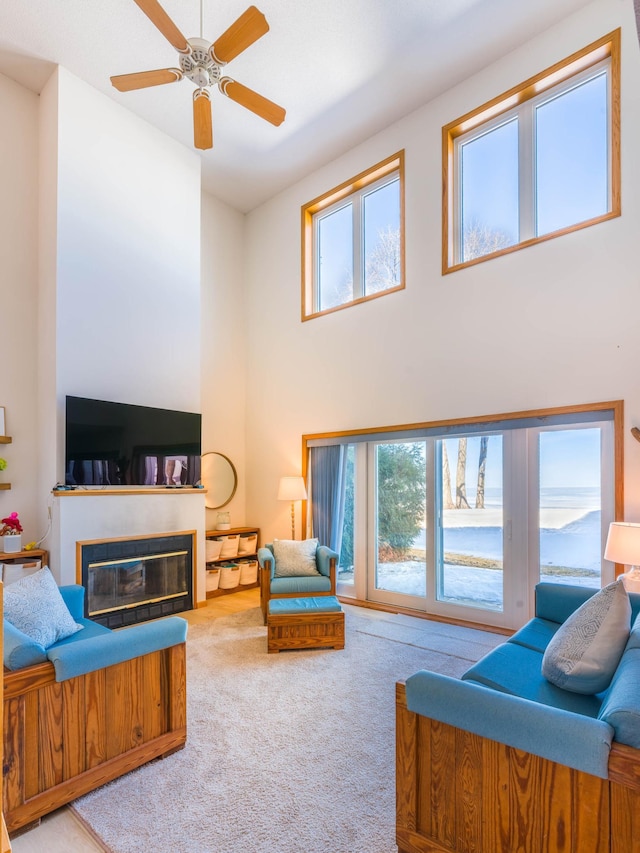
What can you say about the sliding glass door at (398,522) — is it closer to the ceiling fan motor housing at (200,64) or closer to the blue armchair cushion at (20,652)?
the ceiling fan motor housing at (200,64)

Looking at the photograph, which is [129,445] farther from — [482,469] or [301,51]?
[301,51]

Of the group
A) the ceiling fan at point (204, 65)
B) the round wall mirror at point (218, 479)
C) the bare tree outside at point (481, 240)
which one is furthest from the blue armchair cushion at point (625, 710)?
the round wall mirror at point (218, 479)

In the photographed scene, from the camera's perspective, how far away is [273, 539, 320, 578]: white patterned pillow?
14.8 feet

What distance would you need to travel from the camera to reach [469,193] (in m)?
4.60

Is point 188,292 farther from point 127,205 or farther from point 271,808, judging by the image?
point 271,808

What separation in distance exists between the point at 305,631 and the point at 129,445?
2.29 m

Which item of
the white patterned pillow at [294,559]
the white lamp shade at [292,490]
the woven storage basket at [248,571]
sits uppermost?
the white lamp shade at [292,490]

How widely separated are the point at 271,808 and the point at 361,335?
13.6 feet

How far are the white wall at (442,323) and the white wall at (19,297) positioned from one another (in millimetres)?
2611

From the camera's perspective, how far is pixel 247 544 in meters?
6.00

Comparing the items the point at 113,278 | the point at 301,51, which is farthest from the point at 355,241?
the point at 113,278

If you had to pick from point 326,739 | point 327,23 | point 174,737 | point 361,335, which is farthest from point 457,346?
point 174,737

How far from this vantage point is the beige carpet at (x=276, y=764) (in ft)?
6.22

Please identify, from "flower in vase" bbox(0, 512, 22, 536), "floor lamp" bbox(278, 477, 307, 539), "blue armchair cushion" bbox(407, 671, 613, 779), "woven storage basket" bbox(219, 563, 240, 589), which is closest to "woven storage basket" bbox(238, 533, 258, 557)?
"woven storage basket" bbox(219, 563, 240, 589)
